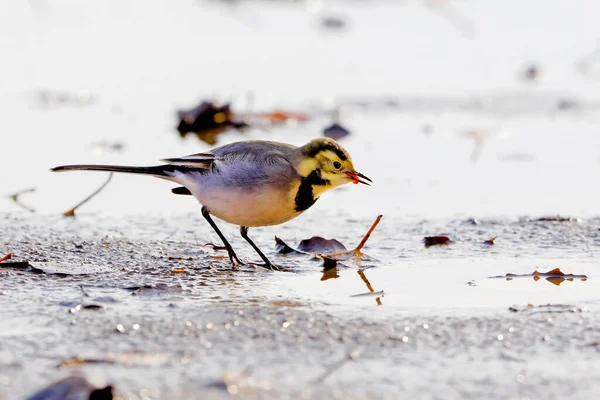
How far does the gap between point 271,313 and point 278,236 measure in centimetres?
194

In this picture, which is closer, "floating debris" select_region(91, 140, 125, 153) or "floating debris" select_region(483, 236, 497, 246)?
"floating debris" select_region(483, 236, 497, 246)

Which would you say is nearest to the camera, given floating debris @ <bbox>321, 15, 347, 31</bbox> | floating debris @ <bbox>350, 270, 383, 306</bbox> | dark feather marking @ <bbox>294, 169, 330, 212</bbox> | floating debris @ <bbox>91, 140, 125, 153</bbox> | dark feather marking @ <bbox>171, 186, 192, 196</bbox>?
floating debris @ <bbox>350, 270, 383, 306</bbox>

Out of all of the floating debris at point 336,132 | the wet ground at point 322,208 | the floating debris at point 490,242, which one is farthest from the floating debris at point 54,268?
the floating debris at point 336,132

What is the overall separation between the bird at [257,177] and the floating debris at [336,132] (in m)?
3.19

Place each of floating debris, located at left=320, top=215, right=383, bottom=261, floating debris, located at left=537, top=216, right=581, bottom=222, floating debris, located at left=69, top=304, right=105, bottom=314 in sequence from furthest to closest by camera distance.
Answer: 1. floating debris, located at left=537, top=216, right=581, bottom=222
2. floating debris, located at left=320, top=215, right=383, bottom=261
3. floating debris, located at left=69, top=304, right=105, bottom=314

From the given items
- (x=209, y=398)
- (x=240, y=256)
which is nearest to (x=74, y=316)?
(x=209, y=398)

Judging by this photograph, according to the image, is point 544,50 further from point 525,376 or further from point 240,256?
point 525,376

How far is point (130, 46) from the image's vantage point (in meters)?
12.5

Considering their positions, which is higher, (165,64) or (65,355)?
(165,64)

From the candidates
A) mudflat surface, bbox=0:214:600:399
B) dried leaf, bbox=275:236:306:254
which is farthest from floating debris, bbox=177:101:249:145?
dried leaf, bbox=275:236:306:254

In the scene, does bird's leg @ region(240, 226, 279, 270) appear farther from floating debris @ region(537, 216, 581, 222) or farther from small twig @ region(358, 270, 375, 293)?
floating debris @ region(537, 216, 581, 222)

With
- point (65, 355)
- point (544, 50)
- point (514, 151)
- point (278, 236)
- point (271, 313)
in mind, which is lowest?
point (65, 355)

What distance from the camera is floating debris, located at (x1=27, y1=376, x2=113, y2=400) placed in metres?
3.45

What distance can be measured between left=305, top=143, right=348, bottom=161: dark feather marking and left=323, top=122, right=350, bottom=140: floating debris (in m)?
3.23
